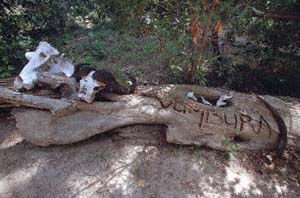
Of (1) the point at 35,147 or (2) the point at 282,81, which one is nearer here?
(1) the point at 35,147

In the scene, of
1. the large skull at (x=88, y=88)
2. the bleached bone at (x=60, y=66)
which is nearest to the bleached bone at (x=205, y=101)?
the large skull at (x=88, y=88)

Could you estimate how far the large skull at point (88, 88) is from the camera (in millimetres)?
3391

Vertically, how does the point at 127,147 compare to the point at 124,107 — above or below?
below

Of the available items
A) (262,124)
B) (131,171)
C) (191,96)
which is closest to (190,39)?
(191,96)

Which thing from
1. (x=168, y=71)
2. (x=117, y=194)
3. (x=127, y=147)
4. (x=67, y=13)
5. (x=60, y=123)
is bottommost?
(x=117, y=194)

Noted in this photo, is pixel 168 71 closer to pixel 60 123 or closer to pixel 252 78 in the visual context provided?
pixel 252 78

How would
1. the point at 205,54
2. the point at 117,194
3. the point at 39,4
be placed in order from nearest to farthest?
the point at 117,194 → the point at 205,54 → the point at 39,4

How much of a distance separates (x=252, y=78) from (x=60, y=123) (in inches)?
115

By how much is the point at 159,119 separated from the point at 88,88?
88 cm

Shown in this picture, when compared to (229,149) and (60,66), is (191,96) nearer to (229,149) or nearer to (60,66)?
(229,149)

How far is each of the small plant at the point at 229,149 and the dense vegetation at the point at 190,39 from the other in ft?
3.76

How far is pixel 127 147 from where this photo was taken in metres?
3.37

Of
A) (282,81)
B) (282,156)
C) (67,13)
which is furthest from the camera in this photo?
(67,13)

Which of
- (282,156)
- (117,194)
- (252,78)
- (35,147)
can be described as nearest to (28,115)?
(35,147)
